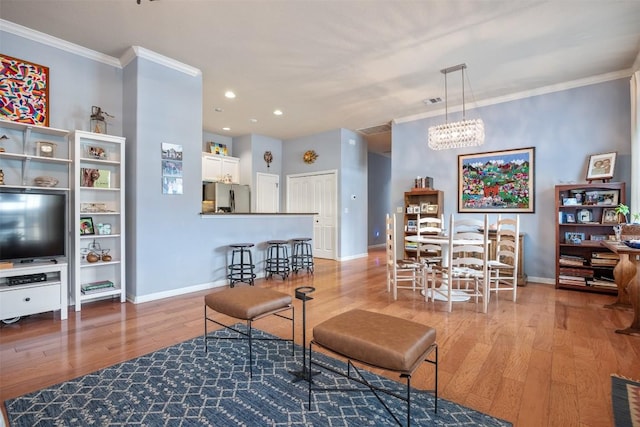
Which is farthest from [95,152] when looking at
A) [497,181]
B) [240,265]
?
[497,181]

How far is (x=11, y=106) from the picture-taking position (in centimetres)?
316

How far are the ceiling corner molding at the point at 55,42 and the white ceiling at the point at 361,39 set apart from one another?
9 centimetres

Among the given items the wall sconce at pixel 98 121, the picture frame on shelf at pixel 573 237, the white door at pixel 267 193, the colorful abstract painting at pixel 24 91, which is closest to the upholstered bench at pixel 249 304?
the wall sconce at pixel 98 121

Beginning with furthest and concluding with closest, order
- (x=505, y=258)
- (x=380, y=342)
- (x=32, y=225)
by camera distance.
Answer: (x=505, y=258), (x=32, y=225), (x=380, y=342)

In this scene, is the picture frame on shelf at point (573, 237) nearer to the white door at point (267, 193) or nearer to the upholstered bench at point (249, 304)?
the upholstered bench at point (249, 304)

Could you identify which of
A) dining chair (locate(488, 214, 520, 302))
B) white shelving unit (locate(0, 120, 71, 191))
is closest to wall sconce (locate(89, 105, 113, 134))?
white shelving unit (locate(0, 120, 71, 191))

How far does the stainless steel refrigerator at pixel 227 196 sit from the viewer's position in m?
6.81

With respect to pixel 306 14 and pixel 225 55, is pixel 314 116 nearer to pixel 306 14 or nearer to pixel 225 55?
pixel 225 55

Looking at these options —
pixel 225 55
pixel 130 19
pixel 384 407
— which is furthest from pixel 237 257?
pixel 384 407

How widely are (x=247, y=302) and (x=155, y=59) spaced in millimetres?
3335

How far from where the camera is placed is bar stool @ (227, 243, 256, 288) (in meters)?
4.36

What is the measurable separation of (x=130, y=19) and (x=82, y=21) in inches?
19.6

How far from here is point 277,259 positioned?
4941 millimetres

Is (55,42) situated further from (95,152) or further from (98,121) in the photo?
(95,152)
